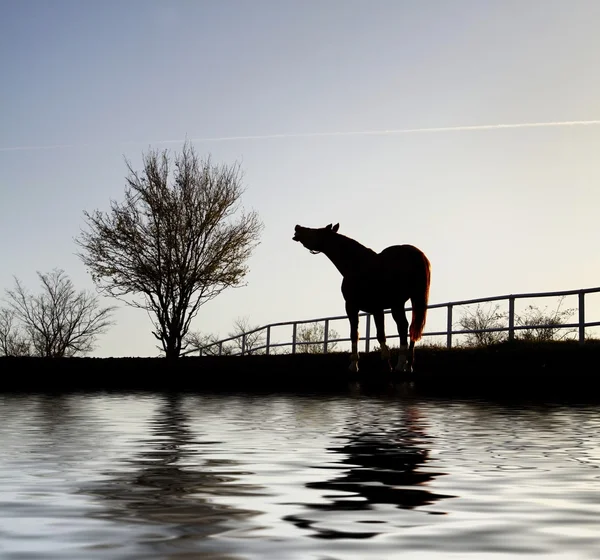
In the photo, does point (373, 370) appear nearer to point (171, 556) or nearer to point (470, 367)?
point (470, 367)

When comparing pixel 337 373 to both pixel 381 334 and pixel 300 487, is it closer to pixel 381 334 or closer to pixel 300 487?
pixel 381 334

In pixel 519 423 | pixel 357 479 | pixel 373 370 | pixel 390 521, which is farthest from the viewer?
pixel 373 370

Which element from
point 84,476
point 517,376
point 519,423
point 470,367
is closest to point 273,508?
point 84,476

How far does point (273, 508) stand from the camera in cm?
425

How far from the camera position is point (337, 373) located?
18.3 m

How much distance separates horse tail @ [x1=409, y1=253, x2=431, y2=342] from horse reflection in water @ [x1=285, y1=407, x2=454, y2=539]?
10.2 meters

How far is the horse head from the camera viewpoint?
1873cm

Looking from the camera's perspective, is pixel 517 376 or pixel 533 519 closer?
pixel 533 519

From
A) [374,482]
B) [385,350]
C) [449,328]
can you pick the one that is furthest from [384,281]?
[374,482]

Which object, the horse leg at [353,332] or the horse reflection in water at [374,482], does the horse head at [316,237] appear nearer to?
the horse leg at [353,332]

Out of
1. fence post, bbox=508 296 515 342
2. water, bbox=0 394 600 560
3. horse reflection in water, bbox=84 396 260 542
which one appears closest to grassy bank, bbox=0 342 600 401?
fence post, bbox=508 296 515 342

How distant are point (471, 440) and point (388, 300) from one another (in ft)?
35.9

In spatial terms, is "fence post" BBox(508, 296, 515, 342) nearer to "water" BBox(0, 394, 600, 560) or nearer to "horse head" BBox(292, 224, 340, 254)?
"horse head" BBox(292, 224, 340, 254)

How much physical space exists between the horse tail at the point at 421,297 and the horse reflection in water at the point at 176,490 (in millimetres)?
11196
